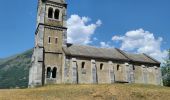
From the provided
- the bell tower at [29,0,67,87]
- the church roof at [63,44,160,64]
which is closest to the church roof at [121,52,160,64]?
the church roof at [63,44,160,64]

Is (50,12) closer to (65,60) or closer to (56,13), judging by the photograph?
(56,13)

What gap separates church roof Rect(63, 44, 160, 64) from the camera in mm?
51844

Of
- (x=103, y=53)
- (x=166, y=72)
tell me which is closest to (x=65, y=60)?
(x=103, y=53)

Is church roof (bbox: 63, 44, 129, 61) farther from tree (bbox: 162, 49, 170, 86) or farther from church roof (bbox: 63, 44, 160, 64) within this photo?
tree (bbox: 162, 49, 170, 86)

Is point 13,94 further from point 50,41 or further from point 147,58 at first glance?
point 147,58

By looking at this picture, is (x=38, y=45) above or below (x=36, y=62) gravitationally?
above

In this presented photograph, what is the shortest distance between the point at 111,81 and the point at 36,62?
1586 centimetres

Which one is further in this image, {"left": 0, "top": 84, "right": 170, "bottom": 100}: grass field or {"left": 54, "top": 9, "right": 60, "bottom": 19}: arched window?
{"left": 54, "top": 9, "right": 60, "bottom": 19}: arched window

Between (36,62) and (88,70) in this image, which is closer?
(36,62)

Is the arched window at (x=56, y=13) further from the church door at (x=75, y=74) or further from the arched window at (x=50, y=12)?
the church door at (x=75, y=74)

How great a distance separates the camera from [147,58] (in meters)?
62.9

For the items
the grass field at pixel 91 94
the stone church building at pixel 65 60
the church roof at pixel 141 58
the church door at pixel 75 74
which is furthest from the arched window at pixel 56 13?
the grass field at pixel 91 94

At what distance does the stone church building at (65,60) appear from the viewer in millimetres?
48469

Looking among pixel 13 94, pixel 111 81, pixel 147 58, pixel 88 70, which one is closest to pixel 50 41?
pixel 88 70
